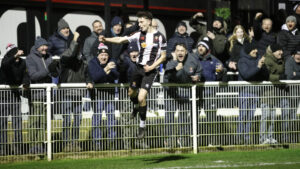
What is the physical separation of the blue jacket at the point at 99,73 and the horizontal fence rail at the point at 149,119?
0.29 metres

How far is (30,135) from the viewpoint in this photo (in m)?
11.9

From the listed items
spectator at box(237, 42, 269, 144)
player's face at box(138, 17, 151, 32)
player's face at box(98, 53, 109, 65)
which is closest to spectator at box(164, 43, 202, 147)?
spectator at box(237, 42, 269, 144)

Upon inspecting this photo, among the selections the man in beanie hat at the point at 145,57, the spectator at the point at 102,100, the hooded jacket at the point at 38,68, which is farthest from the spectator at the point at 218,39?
the hooded jacket at the point at 38,68

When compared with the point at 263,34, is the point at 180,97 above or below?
below

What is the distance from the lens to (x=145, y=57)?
38.6ft

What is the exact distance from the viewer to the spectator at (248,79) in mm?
12859

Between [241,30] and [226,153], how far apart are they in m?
4.26

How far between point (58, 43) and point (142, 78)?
3.15 m

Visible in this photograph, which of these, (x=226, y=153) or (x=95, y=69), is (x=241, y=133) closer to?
(x=226, y=153)

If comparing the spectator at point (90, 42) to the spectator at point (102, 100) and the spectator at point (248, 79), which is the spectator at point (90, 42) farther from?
the spectator at point (248, 79)

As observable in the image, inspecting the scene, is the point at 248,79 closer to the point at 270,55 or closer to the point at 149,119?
the point at 270,55

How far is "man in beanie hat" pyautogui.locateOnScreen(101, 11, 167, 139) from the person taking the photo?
37.7 feet

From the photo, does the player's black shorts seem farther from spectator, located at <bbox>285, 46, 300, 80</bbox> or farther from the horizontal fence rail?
spectator, located at <bbox>285, 46, 300, 80</bbox>

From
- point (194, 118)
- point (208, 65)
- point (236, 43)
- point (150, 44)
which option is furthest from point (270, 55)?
point (150, 44)
